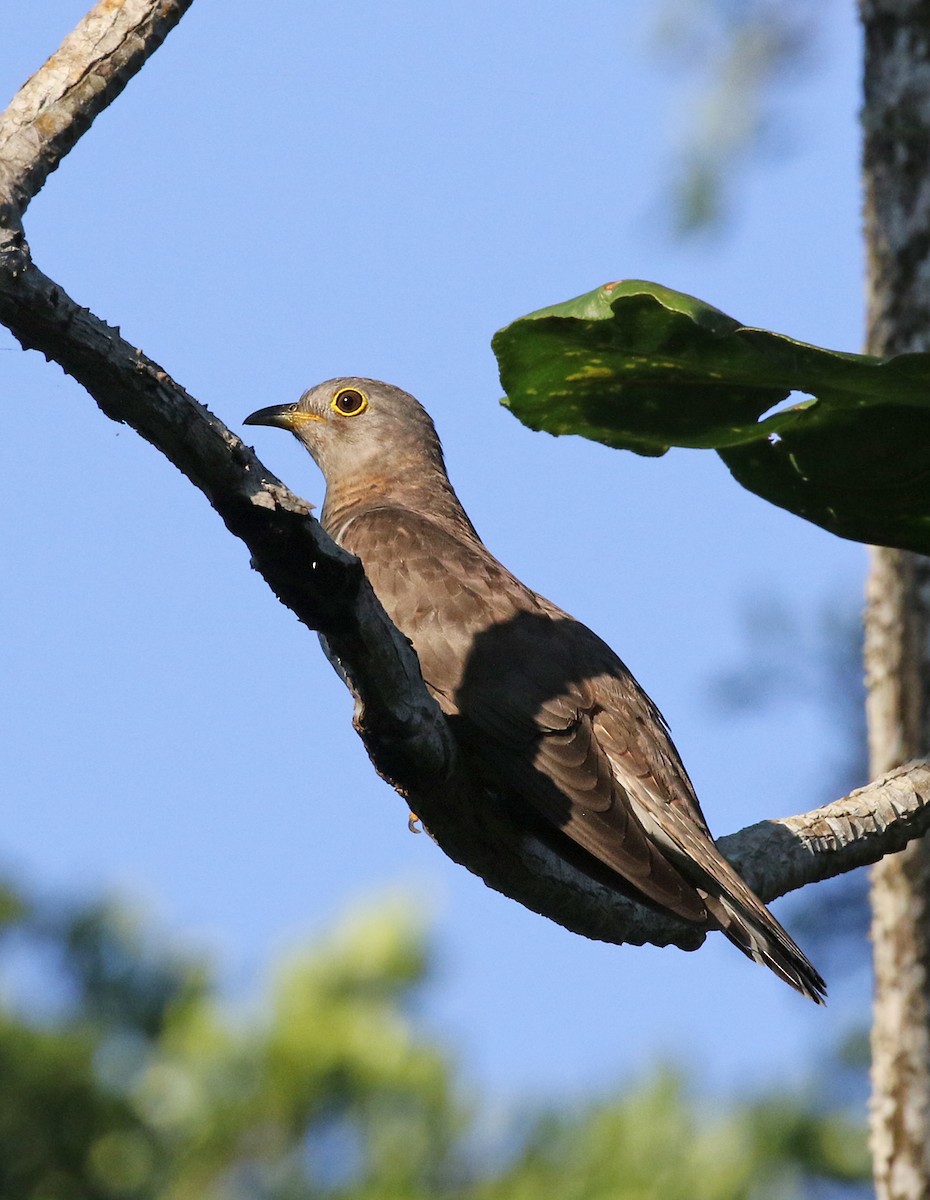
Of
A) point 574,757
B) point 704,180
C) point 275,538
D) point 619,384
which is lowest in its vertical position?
point 275,538

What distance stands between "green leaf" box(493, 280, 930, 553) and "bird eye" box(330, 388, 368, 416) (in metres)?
3.20

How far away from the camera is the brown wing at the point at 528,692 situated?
3920 millimetres

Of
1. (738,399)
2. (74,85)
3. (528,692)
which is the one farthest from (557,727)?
(74,85)

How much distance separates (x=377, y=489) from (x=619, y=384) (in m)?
3.12

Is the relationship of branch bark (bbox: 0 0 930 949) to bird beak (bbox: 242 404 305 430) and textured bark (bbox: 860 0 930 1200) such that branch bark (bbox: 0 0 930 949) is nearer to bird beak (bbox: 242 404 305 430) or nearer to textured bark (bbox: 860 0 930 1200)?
textured bark (bbox: 860 0 930 1200)

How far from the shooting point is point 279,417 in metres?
6.79

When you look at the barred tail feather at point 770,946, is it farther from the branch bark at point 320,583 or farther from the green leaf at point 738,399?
the green leaf at point 738,399

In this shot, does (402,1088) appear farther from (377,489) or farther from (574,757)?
(574,757)

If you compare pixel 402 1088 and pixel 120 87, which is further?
pixel 402 1088

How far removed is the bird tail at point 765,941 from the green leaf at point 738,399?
1.03 metres

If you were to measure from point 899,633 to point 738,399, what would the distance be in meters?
2.18

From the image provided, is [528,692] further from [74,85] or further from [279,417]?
[279,417]

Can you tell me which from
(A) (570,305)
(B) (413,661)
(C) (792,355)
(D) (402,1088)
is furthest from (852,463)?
(D) (402,1088)

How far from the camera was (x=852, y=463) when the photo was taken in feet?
10.9
